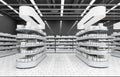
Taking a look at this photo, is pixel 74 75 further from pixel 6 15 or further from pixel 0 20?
pixel 6 15

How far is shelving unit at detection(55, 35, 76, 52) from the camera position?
40.8 ft

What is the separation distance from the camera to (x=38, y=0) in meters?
8.31

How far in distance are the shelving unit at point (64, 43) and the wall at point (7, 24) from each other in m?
5.08

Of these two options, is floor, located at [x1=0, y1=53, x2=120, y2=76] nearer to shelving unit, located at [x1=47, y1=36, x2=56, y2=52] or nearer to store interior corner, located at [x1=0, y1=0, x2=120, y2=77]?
store interior corner, located at [x1=0, y1=0, x2=120, y2=77]

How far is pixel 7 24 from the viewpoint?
37.8 ft

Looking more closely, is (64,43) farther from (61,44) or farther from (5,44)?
(5,44)

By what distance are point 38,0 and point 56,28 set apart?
585cm

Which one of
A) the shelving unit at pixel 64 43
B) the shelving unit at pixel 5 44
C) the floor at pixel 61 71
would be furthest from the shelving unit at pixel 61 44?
the floor at pixel 61 71

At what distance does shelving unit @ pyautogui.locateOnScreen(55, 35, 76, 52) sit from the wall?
5.08 m

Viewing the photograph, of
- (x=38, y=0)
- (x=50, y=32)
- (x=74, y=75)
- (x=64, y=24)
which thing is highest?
(x=38, y=0)

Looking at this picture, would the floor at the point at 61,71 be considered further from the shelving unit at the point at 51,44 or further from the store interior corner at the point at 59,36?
the shelving unit at the point at 51,44

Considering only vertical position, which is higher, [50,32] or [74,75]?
[50,32]

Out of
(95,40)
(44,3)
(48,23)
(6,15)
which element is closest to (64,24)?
(48,23)

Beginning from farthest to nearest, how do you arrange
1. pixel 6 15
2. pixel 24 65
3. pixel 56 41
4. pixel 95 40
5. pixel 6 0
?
pixel 56 41
pixel 6 15
pixel 6 0
pixel 95 40
pixel 24 65
